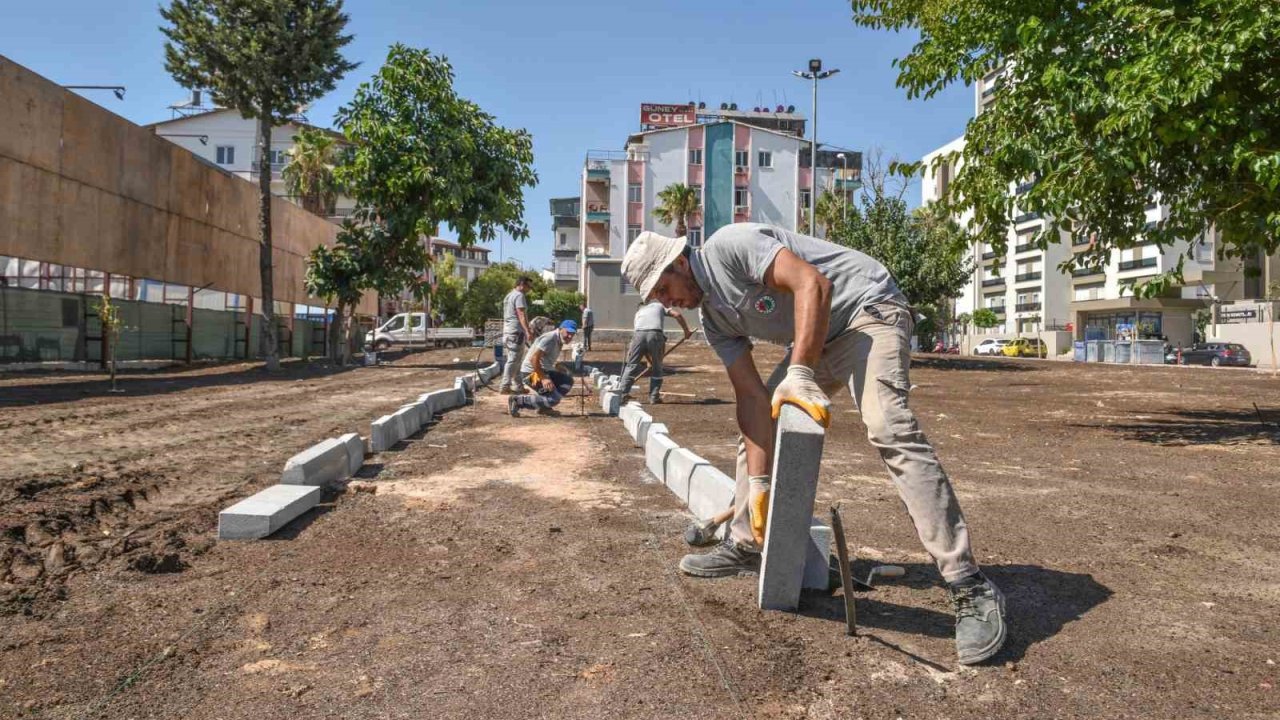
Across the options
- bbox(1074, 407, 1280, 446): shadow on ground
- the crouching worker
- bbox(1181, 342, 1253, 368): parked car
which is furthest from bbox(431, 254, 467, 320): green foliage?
bbox(1074, 407, 1280, 446): shadow on ground

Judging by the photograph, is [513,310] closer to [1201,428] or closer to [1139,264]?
[1201,428]

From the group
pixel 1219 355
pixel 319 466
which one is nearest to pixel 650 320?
pixel 319 466

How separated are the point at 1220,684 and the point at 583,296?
202ft

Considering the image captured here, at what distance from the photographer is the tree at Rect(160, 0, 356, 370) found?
21750 millimetres

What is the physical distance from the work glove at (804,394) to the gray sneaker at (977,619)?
2.35 feet

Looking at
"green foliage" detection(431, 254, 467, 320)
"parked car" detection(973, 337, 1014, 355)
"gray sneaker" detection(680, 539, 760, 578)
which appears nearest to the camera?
"gray sneaker" detection(680, 539, 760, 578)

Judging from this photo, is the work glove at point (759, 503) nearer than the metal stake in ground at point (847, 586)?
No

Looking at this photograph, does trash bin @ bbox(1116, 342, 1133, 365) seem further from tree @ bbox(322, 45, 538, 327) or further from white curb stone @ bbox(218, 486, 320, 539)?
white curb stone @ bbox(218, 486, 320, 539)

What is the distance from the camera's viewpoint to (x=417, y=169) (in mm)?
21844

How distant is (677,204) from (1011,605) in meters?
51.5

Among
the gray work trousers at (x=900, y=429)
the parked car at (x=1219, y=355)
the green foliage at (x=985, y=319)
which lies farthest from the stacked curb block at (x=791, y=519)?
the green foliage at (x=985, y=319)

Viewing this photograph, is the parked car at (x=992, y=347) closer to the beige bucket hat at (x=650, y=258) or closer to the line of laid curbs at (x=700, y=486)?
the line of laid curbs at (x=700, y=486)

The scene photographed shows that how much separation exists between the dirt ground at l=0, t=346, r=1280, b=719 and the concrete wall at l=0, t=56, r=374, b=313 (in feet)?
35.1

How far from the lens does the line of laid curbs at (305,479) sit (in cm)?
434
